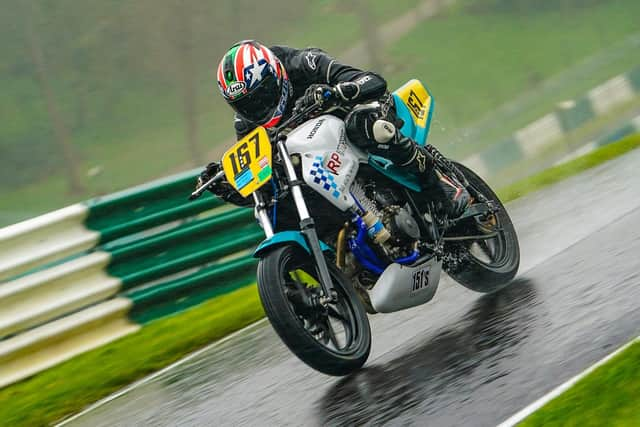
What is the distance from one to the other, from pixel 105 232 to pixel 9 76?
7.22 metres

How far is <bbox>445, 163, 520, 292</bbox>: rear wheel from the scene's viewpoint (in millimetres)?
6828

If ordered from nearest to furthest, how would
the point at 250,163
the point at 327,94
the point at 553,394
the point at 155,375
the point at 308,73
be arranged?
the point at 553,394 < the point at 250,163 < the point at 327,94 < the point at 308,73 < the point at 155,375

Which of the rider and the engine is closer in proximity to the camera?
the rider

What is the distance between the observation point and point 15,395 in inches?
307

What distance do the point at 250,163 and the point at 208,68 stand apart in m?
12.2

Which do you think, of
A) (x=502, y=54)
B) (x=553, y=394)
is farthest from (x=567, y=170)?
(x=502, y=54)

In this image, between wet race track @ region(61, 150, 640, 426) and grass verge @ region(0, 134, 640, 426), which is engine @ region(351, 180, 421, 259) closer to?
wet race track @ region(61, 150, 640, 426)

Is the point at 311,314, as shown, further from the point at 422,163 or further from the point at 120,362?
the point at 120,362

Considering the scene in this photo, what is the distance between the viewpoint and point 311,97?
239 inches

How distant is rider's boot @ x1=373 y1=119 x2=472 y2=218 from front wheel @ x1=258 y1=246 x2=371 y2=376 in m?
0.93

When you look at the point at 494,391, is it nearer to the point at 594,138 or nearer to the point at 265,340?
the point at 265,340

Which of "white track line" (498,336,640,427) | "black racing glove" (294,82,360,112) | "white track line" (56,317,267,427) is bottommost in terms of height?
"white track line" (498,336,640,427)

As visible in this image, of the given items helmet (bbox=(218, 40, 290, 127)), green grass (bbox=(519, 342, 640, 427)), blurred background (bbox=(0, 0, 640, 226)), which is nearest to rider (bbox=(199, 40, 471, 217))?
helmet (bbox=(218, 40, 290, 127))

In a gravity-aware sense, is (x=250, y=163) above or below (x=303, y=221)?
above
